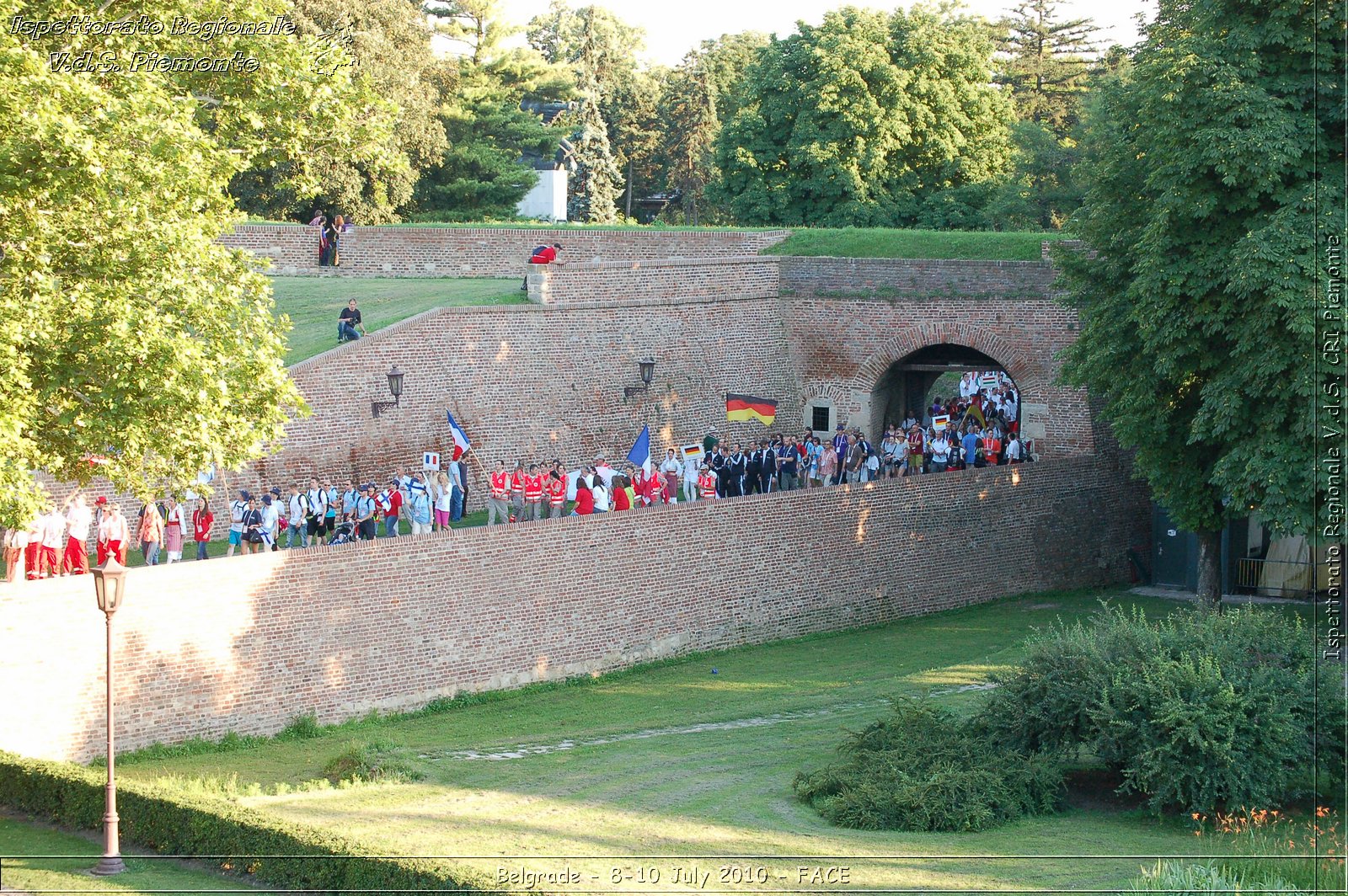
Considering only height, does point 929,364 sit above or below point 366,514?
above

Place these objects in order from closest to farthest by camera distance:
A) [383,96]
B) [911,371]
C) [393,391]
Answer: [393,391]
[911,371]
[383,96]

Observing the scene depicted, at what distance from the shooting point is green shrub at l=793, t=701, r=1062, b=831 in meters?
13.4

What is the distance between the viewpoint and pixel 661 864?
11.5 meters

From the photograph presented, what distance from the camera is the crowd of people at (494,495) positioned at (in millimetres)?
18750

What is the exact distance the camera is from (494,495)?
2256 centimetres

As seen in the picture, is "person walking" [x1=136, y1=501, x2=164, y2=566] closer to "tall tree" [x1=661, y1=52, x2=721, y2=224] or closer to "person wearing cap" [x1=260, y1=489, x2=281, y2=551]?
"person wearing cap" [x1=260, y1=489, x2=281, y2=551]

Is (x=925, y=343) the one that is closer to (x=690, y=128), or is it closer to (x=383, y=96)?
(x=383, y=96)

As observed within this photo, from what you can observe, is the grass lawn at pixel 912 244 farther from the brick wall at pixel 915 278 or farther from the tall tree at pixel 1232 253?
the tall tree at pixel 1232 253

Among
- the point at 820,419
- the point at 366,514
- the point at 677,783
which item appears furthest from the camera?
the point at 820,419

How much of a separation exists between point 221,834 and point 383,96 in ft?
98.5

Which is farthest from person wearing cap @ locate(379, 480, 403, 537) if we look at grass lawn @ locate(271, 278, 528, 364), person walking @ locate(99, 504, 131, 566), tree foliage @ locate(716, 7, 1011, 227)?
tree foliage @ locate(716, 7, 1011, 227)

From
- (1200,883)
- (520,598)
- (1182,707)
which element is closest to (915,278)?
(520,598)

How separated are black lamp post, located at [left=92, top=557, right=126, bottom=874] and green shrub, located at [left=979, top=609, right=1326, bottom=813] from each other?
859 cm

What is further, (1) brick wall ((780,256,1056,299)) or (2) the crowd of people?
(1) brick wall ((780,256,1056,299))
